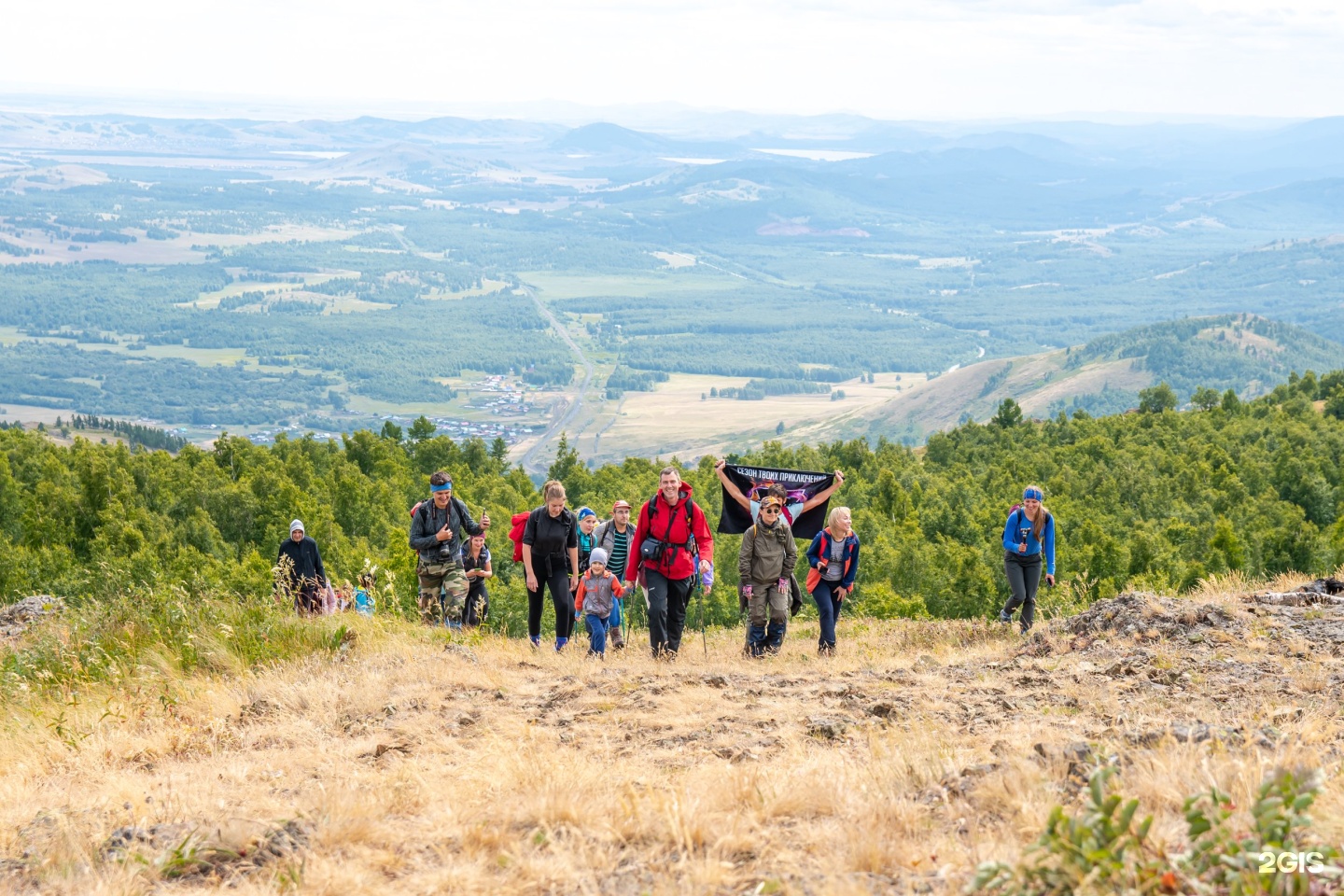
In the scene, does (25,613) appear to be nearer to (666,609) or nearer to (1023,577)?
(666,609)

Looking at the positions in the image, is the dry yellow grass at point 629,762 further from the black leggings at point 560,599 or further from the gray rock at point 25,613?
the gray rock at point 25,613

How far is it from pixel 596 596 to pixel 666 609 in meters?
1.04

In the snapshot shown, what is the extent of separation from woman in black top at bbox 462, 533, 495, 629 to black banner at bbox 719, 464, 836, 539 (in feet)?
9.47

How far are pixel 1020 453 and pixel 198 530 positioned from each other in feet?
131

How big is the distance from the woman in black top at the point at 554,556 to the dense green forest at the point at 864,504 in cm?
666

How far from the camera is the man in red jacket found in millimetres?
10805

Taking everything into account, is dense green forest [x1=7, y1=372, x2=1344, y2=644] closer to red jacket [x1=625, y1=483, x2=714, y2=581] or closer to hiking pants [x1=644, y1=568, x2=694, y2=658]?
hiking pants [x1=644, y1=568, x2=694, y2=658]

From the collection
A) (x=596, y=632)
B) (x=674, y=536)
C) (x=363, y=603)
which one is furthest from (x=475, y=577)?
(x=674, y=536)

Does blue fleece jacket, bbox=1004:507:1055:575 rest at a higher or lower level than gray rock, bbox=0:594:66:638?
higher

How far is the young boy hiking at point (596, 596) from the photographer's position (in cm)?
1180

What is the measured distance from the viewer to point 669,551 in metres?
10.9

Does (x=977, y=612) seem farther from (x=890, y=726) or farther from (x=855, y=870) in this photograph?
(x=855, y=870)

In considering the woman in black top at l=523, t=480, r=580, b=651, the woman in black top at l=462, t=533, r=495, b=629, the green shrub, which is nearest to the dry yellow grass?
the green shrub

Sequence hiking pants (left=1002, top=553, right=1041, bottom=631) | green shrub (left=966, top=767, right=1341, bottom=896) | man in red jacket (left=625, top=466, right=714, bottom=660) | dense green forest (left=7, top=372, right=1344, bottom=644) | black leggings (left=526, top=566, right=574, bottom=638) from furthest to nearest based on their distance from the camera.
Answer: dense green forest (left=7, top=372, right=1344, bottom=644), hiking pants (left=1002, top=553, right=1041, bottom=631), black leggings (left=526, top=566, right=574, bottom=638), man in red jacket (left=625, top=466, right=714, bottom=660), green shrub (left=966, top=767, right=1341, bottom=896)
